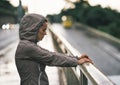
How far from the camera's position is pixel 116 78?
104 feet

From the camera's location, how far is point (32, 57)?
16.3 feet

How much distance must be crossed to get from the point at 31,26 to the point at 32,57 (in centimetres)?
32

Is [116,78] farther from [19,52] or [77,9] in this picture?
[77,9]

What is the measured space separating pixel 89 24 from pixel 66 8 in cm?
5726

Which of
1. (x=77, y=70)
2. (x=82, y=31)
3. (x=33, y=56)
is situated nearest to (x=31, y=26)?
(x=33, y=56)

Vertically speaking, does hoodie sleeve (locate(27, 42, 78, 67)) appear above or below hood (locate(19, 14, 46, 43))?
below

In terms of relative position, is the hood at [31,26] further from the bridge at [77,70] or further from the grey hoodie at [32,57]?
the bridge at [77,70]

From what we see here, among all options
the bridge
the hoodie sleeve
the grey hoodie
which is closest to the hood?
the grey hoodie

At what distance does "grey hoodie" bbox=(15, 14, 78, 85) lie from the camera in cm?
494

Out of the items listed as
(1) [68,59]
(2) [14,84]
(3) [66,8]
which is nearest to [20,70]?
(1) [68,59]

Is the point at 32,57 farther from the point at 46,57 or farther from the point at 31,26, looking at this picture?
the point at 31,26

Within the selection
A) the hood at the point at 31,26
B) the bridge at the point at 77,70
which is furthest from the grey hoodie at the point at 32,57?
the bridge at the point at 77,70

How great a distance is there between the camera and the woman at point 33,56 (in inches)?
195

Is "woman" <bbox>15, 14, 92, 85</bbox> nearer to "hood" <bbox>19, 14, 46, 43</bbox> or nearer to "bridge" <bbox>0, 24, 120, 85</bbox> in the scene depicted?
"hood" <bbox>19, 14, 46, 43</bbox>
